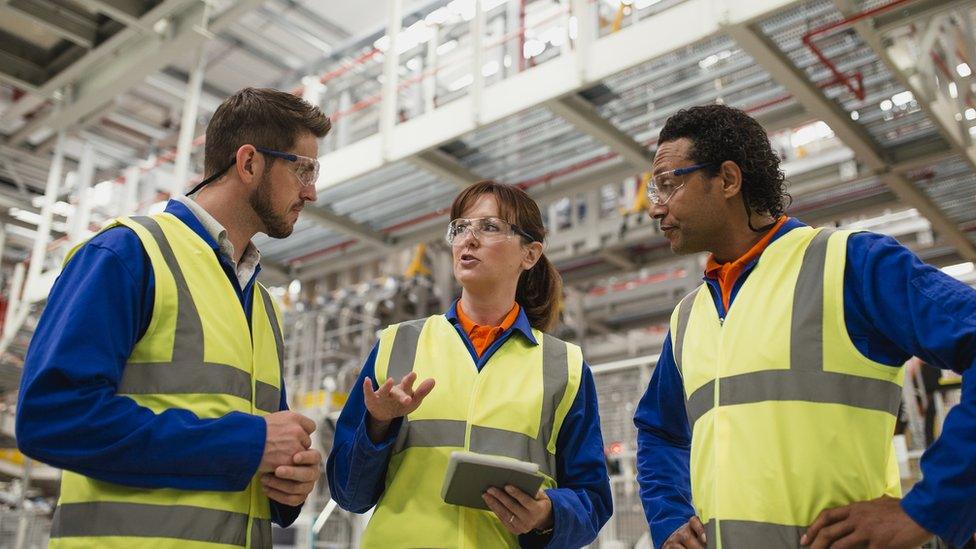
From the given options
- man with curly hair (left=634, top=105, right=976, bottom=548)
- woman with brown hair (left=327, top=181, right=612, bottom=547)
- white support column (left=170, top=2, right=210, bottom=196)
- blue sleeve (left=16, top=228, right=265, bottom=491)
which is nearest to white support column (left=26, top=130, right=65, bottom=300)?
white support column (left=170, top=2, right=210, bottom=196)

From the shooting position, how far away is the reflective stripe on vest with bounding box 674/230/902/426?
2029 millimetres

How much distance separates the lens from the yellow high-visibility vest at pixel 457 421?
2.44 meters

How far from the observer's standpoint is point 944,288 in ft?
6.22

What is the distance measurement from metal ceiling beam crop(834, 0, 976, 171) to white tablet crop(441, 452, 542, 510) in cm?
394

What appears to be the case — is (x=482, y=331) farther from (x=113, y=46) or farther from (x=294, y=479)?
(x=113, y=46)

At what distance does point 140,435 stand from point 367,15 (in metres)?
12.4

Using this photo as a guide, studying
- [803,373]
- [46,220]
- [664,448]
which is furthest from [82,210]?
[803,373]

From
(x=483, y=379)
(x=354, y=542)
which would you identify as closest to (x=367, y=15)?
(x=354, y=542)

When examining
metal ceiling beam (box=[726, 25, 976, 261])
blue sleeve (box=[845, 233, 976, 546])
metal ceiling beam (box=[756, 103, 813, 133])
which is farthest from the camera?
metal ceiling beam (box=[756, 103, 813, 133])

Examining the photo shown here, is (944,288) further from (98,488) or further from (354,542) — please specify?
(354,542)

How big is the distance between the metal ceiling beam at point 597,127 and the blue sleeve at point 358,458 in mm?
3842

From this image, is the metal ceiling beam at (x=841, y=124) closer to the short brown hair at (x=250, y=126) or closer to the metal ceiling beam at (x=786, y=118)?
the metal ceiling beam at (x=786, y=118)

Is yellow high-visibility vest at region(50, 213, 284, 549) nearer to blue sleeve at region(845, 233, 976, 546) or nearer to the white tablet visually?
the white tablet

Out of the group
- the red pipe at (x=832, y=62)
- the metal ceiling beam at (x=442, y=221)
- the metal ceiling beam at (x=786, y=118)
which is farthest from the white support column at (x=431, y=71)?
the red pipe at (x=832, y=62)
